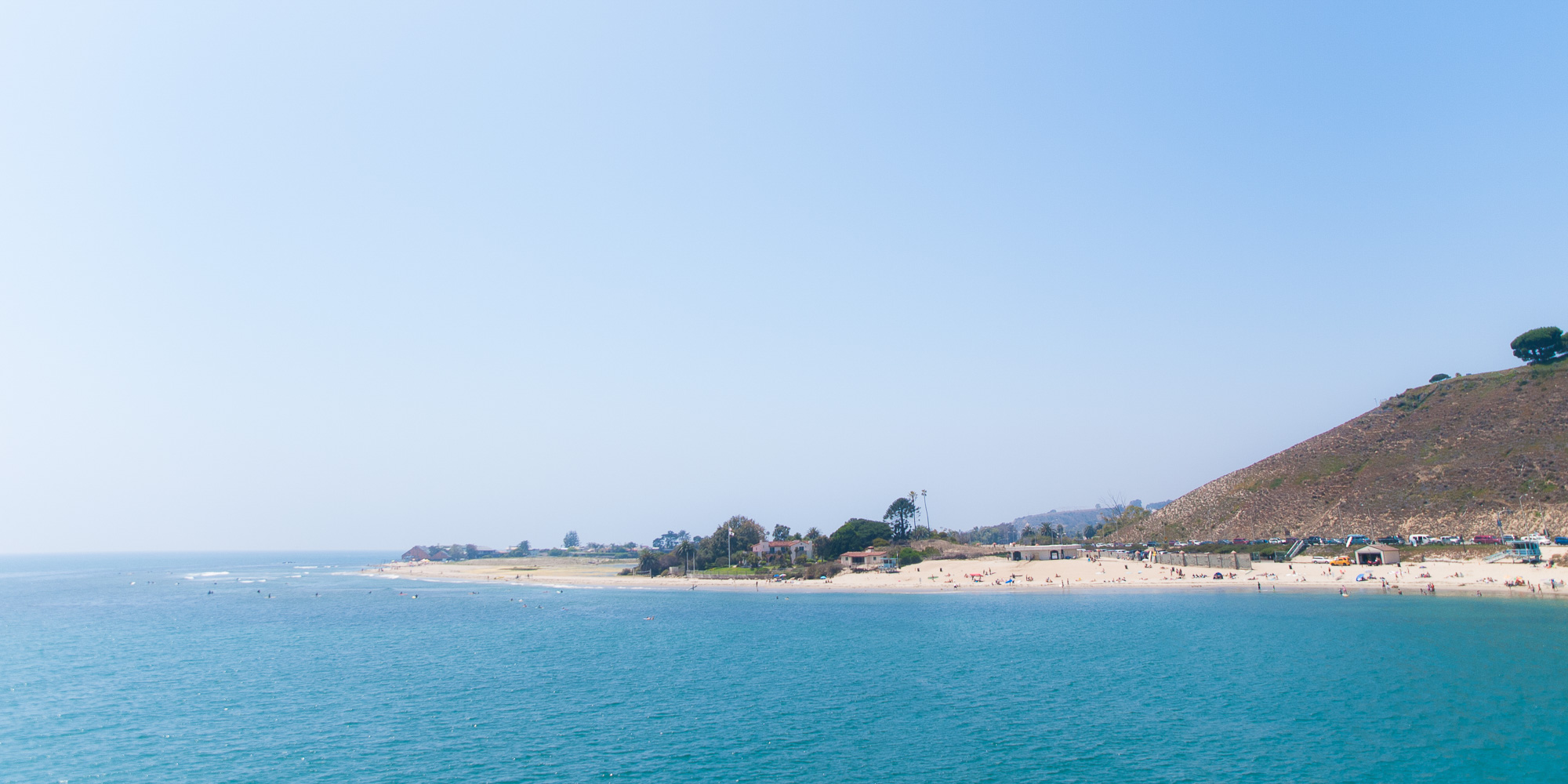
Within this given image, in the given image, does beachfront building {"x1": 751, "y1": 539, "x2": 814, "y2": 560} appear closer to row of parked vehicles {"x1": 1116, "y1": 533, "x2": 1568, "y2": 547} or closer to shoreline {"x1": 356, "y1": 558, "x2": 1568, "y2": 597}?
shoreline {"x1": 356, "y1": 558, "x2": 1568, "y2": 597}

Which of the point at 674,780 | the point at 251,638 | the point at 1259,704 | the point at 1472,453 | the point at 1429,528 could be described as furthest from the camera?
the point at 1472,453

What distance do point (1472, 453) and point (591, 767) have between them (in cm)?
12843

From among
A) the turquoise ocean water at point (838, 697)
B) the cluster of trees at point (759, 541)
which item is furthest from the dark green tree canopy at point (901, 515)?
the turquoise ocean water at point (838, 697)

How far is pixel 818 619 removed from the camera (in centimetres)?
7806

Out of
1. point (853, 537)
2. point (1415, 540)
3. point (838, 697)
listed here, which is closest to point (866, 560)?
point (853, 537)

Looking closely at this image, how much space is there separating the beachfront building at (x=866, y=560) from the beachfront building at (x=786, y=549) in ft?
49.5

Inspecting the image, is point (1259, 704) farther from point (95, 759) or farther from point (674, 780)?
point (95, 759)

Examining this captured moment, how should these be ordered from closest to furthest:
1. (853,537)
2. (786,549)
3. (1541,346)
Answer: (1541,346)
(853,537)
(786,549)

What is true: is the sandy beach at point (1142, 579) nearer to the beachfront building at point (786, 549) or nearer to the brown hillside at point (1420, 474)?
the brown hillside at point (1420, 474)

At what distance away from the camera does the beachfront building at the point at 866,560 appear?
5143 inches

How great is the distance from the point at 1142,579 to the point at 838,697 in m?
70.9

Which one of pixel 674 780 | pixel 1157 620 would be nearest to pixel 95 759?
pixel 674 780

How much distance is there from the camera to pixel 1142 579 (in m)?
99.2

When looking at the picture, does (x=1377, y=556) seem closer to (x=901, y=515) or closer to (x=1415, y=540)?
(x=1415, y=540)
